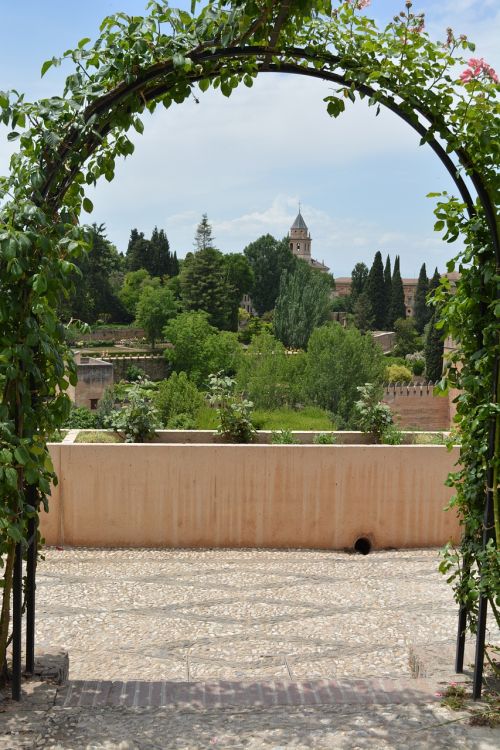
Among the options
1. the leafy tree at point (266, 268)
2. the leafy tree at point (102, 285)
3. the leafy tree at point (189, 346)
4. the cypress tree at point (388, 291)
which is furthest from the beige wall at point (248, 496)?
the leafy tree at point (266, 268)

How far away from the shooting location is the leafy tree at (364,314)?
54.0 metres

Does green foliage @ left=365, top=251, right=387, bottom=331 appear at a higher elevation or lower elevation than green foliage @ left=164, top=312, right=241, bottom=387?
higher

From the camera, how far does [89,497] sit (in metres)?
5.85

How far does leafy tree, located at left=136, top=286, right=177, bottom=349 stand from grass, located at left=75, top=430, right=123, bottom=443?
4123 centimetres

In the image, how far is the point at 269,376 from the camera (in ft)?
84.9

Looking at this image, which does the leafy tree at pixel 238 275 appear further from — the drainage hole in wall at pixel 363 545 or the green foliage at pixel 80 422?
the drainage hole in wall at pixel 363 545

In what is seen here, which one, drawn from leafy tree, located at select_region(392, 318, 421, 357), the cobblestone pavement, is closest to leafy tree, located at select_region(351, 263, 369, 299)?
leafy tree, located at select_region(392, 318, 421, 357)

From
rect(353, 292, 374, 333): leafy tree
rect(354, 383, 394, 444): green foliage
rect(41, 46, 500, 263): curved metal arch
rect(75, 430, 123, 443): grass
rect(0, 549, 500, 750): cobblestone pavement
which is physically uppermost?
rect(353, 292, 374, 333): leafy tree

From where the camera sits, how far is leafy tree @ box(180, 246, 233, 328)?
165 ft

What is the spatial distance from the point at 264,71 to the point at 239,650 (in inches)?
111

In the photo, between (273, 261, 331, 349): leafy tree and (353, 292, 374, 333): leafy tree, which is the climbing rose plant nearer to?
(273, 261, 331, 349): leafy tree

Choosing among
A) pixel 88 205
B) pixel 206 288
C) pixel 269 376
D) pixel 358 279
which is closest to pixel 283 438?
pixel 88 205

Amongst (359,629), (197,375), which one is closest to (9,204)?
(359,629)

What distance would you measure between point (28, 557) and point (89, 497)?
2963 mm
